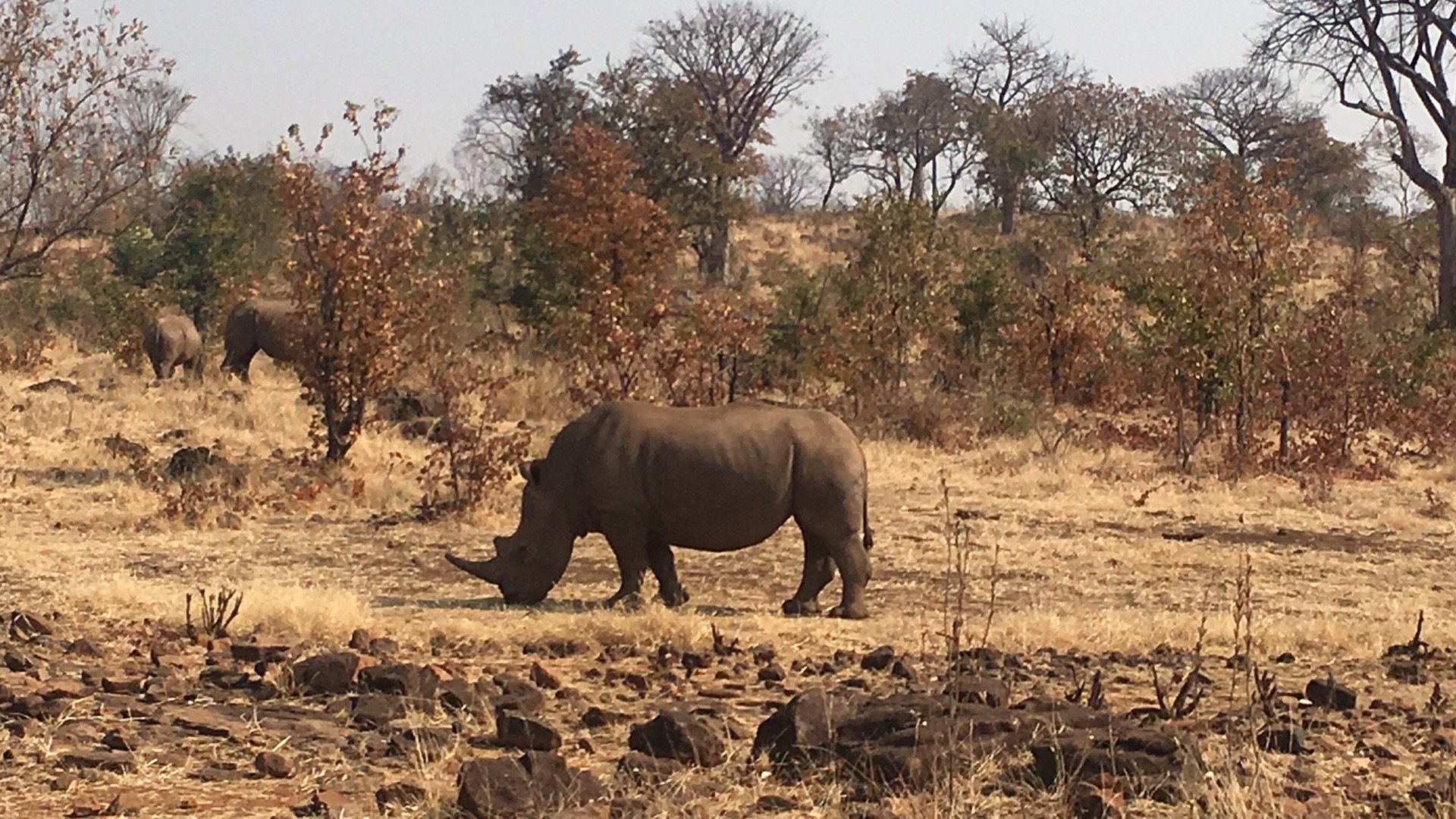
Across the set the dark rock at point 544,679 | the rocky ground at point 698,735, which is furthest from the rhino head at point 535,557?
the dark rock at point 544,679

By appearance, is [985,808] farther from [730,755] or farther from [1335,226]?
[1335,226]

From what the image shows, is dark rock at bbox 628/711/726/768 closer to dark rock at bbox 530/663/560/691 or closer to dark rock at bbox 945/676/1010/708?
dark rock at bbox 945/676/1010/708

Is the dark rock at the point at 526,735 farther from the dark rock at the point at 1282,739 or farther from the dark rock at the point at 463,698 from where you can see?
the dark rock at the point at 1282,739

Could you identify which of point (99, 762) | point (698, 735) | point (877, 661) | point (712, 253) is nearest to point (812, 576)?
point (877, 661)

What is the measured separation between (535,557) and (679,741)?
4.95 meters

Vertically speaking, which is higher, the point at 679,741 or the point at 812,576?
the point at 812,576

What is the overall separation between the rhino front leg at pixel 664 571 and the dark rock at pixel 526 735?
439 cm

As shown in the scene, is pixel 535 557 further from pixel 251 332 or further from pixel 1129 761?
pixel 251 332

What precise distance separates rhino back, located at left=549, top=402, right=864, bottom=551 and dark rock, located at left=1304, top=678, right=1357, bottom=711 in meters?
3.92

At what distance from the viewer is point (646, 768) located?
6.05 m

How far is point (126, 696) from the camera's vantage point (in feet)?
24.0

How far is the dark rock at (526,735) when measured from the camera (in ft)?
21.6

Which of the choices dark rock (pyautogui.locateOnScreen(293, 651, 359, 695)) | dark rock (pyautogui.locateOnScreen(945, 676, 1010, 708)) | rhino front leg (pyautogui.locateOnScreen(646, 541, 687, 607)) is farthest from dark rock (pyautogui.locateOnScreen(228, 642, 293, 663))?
dark rock (pyautogui.locateOnScreen(945, 676, 1010, 708))

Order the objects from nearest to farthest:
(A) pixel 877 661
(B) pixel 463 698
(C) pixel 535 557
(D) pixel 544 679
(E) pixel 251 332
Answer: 1. (B) pixel 463 698
2. (D) pixel 544 679
3. (A) pixel 877 661
4. (C) pixel 535 557
5. (E) pixel 251 332
